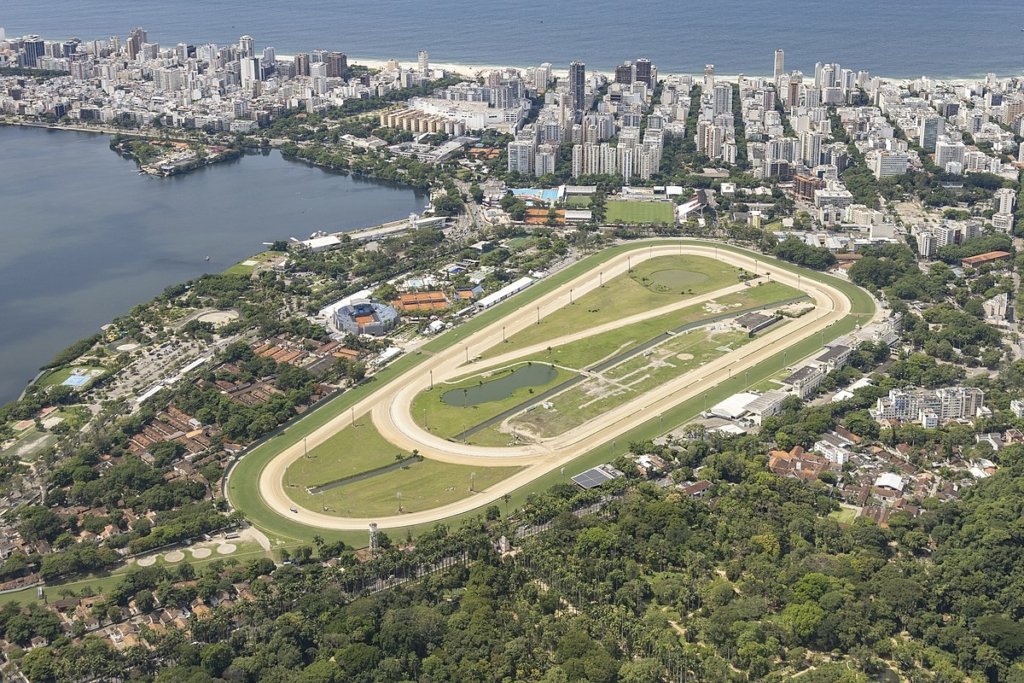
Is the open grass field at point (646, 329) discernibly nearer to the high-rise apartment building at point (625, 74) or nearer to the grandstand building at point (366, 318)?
the grandstand building at point (366, 318)

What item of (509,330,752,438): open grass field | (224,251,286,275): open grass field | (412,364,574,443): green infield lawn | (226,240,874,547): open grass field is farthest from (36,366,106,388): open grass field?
(509,330,752,438): open grass field

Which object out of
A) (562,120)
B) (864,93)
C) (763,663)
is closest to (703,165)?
(562,120)

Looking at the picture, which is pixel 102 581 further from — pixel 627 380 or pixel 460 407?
pixel 627 380

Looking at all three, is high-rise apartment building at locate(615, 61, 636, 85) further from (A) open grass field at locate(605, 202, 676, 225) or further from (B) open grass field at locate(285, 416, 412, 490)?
(B) open grass field at locate(285, 416, 412, 490)

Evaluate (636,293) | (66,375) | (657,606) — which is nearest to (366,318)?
(66,375)

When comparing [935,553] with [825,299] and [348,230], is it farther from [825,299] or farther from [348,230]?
[348,230]

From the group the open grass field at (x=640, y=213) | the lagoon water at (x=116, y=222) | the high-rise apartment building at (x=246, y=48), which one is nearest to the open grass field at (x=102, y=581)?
the lagoon water at (x=116, y=222)
